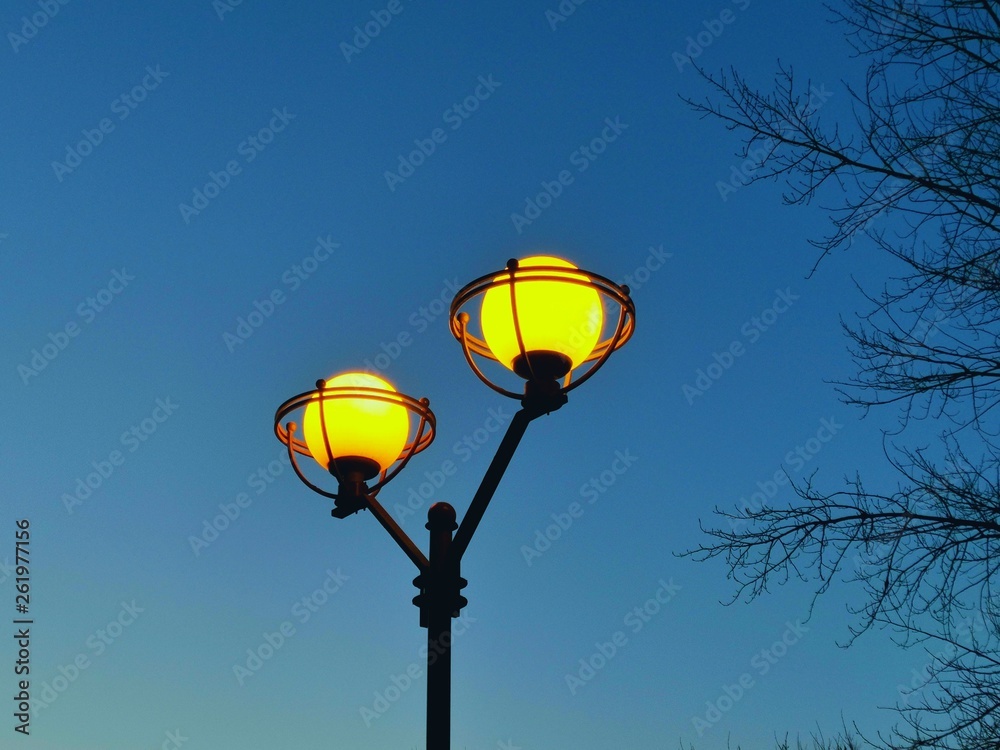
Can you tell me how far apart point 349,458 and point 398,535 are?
472mm

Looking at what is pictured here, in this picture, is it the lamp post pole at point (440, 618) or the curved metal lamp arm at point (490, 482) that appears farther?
the curved metal lamp arm at point (490, 482)

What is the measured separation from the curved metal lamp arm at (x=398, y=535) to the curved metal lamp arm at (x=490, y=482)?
0.13m

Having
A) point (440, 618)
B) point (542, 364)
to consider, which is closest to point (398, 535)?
point (440, 618)

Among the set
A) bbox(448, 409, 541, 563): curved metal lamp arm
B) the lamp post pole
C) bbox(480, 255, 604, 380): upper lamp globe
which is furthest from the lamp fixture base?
the lamp post pole

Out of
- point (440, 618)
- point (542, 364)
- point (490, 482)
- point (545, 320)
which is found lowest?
point (440, 618)

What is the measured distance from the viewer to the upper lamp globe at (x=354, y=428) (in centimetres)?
463

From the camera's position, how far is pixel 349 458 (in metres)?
4.62

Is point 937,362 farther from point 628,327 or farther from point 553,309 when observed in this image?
point 553,309

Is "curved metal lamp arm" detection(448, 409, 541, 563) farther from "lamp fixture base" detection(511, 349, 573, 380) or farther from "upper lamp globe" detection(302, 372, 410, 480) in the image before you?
"upper lamp globe" detection(302, 372, 410, 480)

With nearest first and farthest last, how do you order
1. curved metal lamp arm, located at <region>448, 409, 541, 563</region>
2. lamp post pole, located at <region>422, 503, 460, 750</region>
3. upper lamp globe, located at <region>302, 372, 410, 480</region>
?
lamp post pole, located at <region>422, 503, 460, 750</region>
curved metal lamp arm, located at <region>448, 409, 541, 563</region>
upper lamp globe, located at <region>302, 372, 410, 480</region>

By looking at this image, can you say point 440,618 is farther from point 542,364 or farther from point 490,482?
point 542,364

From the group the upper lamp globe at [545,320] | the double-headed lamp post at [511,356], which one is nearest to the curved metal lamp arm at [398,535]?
the double-headed lamp post at [511,356]

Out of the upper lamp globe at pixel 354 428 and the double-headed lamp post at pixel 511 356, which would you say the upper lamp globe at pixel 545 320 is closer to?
the double-headed lamp post at pixel 511 356

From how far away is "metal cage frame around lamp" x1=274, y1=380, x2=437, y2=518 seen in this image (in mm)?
4602
